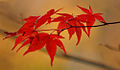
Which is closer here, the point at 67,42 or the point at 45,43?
the point at 45,43

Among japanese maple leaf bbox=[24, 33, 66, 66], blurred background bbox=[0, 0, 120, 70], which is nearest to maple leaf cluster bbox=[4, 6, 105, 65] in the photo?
japanese maple leaf bbox=[24, 33, 66, 66]

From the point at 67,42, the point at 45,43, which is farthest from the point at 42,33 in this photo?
the point at 67,42

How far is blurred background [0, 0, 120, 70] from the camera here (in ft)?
3.58

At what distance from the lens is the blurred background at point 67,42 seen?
109cm

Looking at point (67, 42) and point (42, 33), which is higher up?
point (42, 33)

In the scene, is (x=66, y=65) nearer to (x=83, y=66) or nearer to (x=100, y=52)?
(x=83, y=66)

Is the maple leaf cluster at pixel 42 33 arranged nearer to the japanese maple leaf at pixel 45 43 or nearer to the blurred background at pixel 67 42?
the japanese maple leaf at pixel 45 43

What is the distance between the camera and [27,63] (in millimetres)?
1150

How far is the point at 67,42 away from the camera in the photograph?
4.34ft

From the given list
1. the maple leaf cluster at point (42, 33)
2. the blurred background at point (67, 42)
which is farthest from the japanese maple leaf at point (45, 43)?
the blurred background at point (67, 42)

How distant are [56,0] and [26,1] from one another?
0.86 feet

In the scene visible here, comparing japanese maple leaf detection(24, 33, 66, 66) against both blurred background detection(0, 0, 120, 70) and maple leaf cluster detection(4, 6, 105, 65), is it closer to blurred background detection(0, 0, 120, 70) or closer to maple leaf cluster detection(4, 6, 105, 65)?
maple leaf cluster detection(4, 6, 105, 65)

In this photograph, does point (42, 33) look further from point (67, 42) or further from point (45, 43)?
point (67, 42)

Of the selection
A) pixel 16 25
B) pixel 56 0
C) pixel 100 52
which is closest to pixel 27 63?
pixel 16 25
